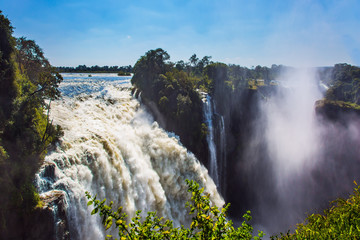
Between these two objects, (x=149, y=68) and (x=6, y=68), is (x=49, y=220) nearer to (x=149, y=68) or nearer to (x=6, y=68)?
(x=6, y=68)

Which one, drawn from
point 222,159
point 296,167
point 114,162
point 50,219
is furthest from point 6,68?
point 296,167

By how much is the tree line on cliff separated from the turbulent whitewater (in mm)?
703

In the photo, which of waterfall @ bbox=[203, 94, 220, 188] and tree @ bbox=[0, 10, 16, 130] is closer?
tree @ bbox=[0, 10, 16, 130]

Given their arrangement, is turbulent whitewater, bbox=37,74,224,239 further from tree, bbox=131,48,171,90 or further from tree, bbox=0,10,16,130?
tree, bbox=131,48,171,90

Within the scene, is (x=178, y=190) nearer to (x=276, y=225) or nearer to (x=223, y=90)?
(x=276, y=225)

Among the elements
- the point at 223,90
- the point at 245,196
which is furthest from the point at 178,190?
the point at 223,90

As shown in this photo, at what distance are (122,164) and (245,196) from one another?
75.2 ft

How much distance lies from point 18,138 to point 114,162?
522 cm

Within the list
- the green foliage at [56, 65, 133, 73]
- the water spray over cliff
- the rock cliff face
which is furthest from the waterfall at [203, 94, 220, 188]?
the green foliage at [56, 65, 133, 73]

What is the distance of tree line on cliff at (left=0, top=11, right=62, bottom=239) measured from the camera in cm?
805

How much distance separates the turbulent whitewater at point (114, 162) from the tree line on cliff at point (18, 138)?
70 cm

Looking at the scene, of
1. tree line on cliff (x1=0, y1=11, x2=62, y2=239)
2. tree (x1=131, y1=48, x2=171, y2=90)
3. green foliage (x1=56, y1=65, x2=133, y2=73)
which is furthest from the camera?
green foliage (x1=56, y1=65, x2=133, y2=73)

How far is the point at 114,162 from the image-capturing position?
43.4ft

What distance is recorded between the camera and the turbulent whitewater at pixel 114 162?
989 cm
